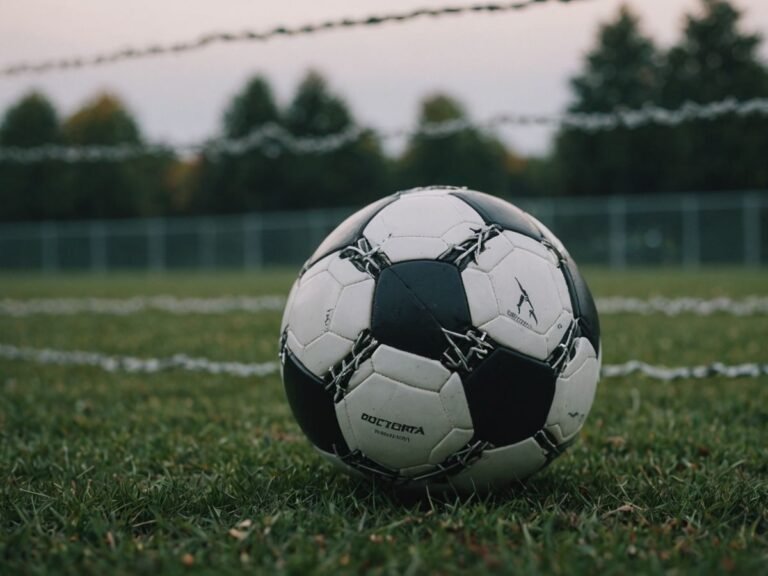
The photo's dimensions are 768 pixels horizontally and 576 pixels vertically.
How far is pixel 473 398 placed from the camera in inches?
96.2

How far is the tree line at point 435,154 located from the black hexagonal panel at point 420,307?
3654 cm

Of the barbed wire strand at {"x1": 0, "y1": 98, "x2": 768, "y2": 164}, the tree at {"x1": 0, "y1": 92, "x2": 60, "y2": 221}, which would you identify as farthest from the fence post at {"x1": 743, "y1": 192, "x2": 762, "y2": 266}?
the tree at {"x1": 0, "y1": 92, "x2": 60, "y2": 221}

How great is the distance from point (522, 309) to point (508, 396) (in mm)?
266

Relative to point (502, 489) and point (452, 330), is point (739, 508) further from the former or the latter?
point (452, 330)

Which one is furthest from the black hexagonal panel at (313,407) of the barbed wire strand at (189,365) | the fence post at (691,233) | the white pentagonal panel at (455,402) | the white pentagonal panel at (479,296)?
the fence post at (691,233)

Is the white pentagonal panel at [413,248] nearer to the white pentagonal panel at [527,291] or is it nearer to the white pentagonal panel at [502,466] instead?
the white pentagonal panel at [527,291]

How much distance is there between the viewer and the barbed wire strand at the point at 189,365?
494 cm

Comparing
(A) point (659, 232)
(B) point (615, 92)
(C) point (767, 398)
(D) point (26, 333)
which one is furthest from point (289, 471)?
(B) point (615, 92)

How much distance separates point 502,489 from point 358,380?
0.67 meters

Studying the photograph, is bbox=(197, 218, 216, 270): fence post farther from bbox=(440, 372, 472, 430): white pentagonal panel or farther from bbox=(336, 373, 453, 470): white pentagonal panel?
bbox=(440, 372, 472, 430): white pentagonal panel

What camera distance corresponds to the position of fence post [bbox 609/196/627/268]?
28414 millimetres

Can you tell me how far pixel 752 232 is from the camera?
2702 centimetres

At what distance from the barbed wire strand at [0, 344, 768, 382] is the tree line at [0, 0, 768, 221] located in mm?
32600

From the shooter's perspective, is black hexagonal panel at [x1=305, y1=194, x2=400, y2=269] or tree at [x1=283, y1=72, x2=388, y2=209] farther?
tree at [x1=283, y1=72, x2=388, y2=209]
